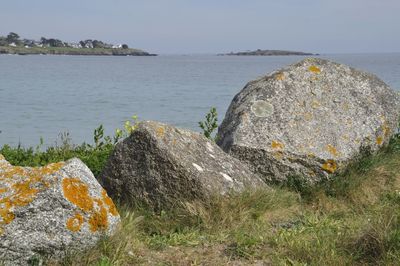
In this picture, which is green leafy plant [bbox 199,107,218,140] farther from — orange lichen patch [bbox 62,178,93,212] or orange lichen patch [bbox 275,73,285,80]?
orange lichen patch [bbox 62,178,93,212]

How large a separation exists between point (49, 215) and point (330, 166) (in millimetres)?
4599

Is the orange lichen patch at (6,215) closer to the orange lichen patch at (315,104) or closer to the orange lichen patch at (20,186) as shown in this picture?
the orange lichen patch at (20,186)

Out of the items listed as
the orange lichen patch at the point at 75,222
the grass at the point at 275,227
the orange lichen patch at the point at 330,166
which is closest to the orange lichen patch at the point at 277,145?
the grass at the point at 275,227

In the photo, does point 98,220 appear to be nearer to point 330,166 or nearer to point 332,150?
point 330,166

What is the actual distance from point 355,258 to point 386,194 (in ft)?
9.49

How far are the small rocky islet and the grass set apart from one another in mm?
204

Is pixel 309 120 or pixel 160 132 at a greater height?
pixel 160 132

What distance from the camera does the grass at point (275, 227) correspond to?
5.68m

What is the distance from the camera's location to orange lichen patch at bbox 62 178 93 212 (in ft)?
18.6

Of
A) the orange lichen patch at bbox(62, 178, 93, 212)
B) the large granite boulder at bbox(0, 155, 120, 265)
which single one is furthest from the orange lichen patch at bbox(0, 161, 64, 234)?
the orange lichen patch at bbox(62, 178, 93, 212)

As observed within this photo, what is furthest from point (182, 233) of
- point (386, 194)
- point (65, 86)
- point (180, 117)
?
point (65, 86)

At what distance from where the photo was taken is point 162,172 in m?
7.13

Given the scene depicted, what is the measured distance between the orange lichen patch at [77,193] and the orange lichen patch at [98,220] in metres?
0.09

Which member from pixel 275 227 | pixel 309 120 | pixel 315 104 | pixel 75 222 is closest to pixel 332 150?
pixel 309 120
